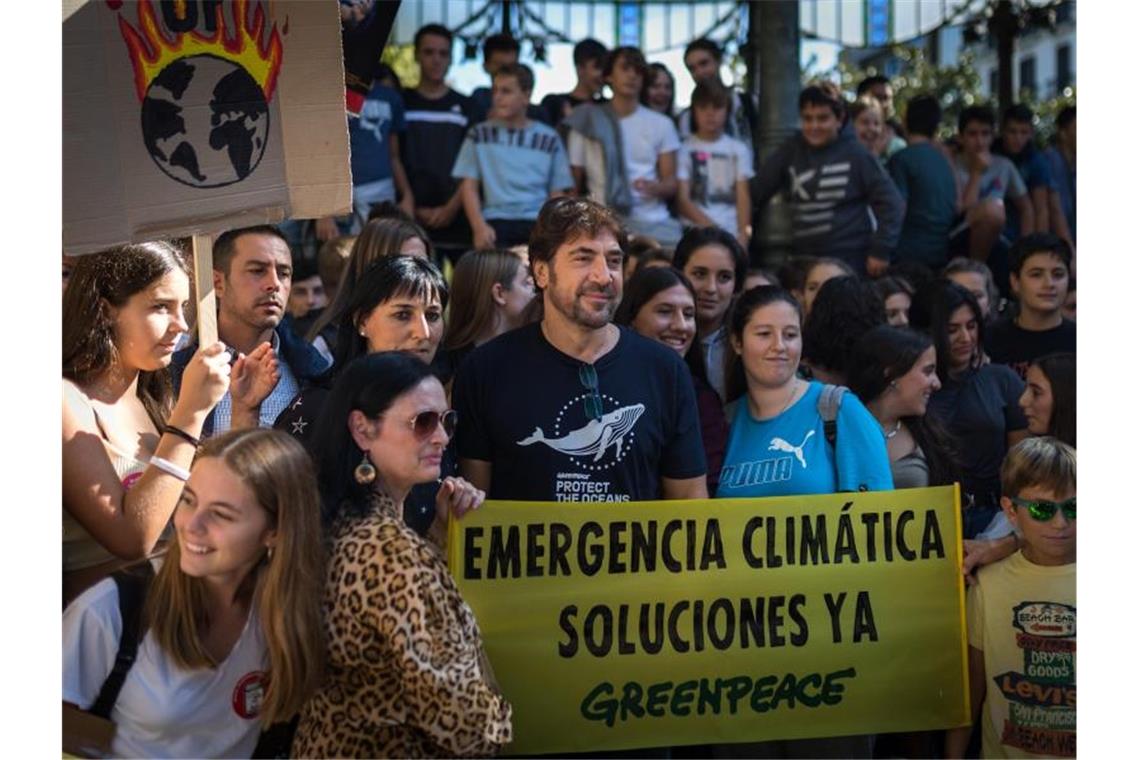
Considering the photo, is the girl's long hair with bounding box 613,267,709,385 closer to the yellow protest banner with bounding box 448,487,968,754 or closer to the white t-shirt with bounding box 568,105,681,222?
the yellow protest banner with bounding box 448,487,968,754

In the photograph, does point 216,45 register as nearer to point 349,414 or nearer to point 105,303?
point 105,303

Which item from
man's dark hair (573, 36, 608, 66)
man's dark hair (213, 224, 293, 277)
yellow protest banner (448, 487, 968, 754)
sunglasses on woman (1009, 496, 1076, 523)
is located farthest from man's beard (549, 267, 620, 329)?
man's dark hair (573, 36, 608, 66)

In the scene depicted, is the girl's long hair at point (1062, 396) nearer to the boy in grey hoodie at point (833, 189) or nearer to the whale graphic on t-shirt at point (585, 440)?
the whale graphic on t-shirt at point (585, 440)

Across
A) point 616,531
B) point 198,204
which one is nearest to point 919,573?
point 616,531

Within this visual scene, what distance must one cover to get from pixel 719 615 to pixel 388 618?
1548 millimetres

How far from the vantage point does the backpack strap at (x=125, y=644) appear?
4215mm

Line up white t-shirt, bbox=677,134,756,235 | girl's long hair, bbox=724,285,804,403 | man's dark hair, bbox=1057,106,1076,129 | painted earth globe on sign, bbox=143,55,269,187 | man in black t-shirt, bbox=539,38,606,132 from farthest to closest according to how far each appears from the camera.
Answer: man's dark hair, bbox=1057,106,1076,129 → man in black t-shirt, bbox=539,38,606,132 → white t-shirt, bbox=677,134,756,235 → girl's long hair, bbox=724,285,804,403 → painted earth globe on sign, bbox=143,55,269,187

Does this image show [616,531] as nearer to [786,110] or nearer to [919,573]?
[919,573]

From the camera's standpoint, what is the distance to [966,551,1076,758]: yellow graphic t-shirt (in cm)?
541

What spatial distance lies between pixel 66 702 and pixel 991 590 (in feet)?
A: 9.63

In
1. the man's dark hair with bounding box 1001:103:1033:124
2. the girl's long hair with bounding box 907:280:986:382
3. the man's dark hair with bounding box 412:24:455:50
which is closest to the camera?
the girl's long hair with bounding box 907:280:986:382

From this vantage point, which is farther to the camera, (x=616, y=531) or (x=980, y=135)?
(x=980, y=135)

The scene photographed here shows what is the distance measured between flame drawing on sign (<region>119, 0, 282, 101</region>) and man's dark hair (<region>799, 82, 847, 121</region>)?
499 centimetres

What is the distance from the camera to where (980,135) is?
1099 cm
